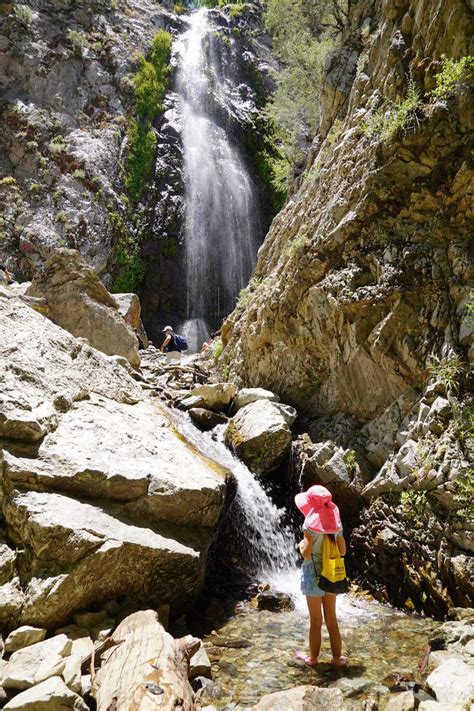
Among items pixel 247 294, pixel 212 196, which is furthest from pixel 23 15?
pixel 247 294

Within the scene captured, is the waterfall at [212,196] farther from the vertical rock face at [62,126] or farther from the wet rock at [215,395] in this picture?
the wet rock at [215,395]

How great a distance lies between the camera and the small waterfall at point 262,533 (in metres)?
6.50

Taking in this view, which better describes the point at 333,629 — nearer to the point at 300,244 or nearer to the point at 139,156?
the point at 300,244

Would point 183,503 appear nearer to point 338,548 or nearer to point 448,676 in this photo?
point 338,548

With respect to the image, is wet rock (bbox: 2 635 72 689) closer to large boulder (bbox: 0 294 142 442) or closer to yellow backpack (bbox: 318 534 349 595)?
large boulder (bbox: 0 294 142 442)

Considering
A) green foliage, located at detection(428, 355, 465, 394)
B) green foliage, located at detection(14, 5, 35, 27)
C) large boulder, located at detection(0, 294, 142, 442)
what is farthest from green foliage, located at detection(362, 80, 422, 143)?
green foliage, located at detection(14, 5, 35, 27)

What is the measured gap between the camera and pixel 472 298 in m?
5.98

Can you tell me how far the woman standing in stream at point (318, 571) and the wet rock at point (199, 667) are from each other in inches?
37.1

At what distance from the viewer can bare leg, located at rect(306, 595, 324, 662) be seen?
4.07 m

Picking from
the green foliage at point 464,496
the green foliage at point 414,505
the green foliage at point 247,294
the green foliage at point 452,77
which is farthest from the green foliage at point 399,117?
the green foliage at point 414,505

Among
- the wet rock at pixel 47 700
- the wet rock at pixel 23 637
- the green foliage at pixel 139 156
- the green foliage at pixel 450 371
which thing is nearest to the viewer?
the wet rock at pixel 47 700

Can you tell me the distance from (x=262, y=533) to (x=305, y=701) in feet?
13.5

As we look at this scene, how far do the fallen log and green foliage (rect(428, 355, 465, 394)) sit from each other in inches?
168

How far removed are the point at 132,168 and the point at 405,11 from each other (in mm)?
18177
